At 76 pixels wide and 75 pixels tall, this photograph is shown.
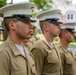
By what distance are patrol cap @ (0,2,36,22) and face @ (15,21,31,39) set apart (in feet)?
0.23

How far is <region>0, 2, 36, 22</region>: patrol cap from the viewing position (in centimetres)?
361

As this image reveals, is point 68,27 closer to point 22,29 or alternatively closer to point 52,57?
point 52,57

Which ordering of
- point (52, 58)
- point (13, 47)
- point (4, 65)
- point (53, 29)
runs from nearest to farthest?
point (4, 65) < point (13, 47) < point (52, 58) < point (53, 29)

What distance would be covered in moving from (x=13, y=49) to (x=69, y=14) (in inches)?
1930

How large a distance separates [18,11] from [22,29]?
0.24 metres

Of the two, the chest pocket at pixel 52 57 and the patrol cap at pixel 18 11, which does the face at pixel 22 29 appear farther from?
the chest pocket at pixel 52 57

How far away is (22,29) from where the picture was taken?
3549 mm

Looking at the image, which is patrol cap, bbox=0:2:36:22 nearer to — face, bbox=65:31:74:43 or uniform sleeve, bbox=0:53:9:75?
uniform sleeve, bbox=0:53:9:75

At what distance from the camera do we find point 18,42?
3.54 meters

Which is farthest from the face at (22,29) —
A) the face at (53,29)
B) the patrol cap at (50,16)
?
the patrol cap at (50,16)

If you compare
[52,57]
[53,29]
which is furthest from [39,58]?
[53,29]

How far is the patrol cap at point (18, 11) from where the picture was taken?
361 cm

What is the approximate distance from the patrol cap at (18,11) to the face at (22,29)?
7cm

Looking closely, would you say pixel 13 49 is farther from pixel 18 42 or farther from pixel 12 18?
pixel 12 18
